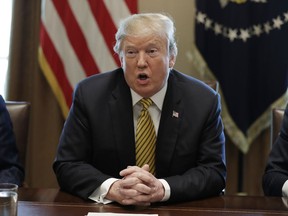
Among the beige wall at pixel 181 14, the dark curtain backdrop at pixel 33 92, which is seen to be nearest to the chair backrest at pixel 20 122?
the dark curtain backdrop at pixel 33 92

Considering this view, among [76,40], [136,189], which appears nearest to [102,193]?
[136,189]

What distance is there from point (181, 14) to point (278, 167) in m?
1.77

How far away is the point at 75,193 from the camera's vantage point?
75.7 inches

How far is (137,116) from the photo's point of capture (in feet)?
7.44

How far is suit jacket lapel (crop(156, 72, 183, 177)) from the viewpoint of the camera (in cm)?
218

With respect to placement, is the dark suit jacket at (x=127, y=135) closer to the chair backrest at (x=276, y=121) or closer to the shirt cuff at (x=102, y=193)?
the shirt cuff at (x=102, y=193)

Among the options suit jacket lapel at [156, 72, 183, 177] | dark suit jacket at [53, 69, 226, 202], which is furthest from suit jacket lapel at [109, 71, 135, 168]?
suit jacket lapel at [156, 72, 183, 177]

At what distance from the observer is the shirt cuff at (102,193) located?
5.95 ft

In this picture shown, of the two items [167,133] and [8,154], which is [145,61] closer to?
[167,133]

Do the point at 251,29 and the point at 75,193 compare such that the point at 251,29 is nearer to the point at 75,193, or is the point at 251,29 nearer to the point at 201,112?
the point at 201,112

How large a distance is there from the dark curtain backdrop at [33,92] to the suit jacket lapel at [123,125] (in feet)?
4.98

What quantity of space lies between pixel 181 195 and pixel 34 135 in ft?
7.03

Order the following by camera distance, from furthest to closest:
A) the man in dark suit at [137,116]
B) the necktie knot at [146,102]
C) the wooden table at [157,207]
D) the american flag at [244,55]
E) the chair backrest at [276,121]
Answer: the american flag at [244,55] < the chair backrest at [276,121] < the necktie knot at [146,102] < the man in dark suit at [137,116] < the wooden table at [157,207]

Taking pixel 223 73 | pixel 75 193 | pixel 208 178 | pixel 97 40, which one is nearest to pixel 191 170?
pixel 208 178
